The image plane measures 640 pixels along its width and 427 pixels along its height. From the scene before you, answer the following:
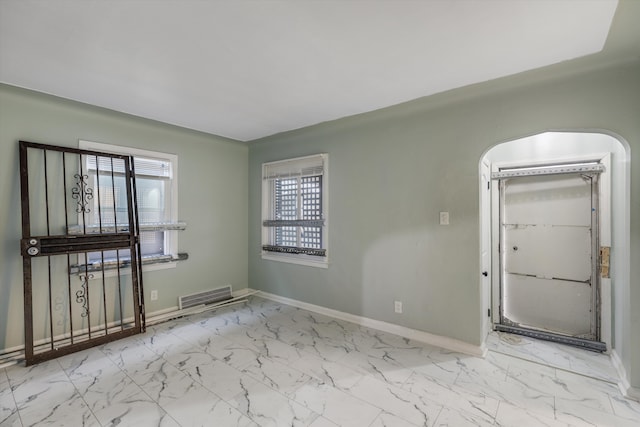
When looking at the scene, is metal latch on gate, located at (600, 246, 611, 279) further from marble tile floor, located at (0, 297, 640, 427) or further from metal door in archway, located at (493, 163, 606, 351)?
marble tile floor, located at (0, 297, 640, 427)

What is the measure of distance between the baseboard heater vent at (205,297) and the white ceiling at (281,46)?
244 centimetres

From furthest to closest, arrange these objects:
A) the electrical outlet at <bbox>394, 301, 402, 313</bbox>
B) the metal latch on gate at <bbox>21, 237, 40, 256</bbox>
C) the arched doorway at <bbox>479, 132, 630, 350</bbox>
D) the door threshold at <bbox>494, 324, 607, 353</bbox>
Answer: the electrical outlet at <bbox>394, 301, 402, 313</bbox> < the door threshold at <bbox>494, 324, 607, 353</bbox> < the metal latch on gate at <bbox>21, 237, 40, 256</bbox> < the arched doorway at <bbox>479, 132, 630, 350</bbox>

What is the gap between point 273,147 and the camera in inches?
163

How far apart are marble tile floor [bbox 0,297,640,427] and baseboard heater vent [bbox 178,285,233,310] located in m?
0.76

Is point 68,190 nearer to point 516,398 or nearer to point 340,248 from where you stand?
point 340,248

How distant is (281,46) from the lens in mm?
1820

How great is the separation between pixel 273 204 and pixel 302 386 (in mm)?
2644

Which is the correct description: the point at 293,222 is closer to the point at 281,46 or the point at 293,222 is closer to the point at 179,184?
the point at 179,184

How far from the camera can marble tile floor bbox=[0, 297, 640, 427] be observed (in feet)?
5.82

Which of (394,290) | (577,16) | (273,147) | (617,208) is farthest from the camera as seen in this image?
(273,147)

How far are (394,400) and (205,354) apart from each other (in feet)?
5.61

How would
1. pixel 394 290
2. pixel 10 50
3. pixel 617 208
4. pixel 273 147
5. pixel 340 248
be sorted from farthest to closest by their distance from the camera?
pixel 273 147 < pixel 340 248 < pixel 394 290 < pixel 617 208 < pixel 10 50

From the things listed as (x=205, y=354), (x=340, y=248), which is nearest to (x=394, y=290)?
(x=340, y=248)

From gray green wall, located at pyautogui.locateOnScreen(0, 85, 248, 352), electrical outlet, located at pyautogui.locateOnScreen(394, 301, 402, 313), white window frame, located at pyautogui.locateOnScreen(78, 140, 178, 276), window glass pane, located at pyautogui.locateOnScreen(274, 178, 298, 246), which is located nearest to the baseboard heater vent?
gray green wall, located at pyautogui.locateOnScreen(0, 85, 248, 352)
